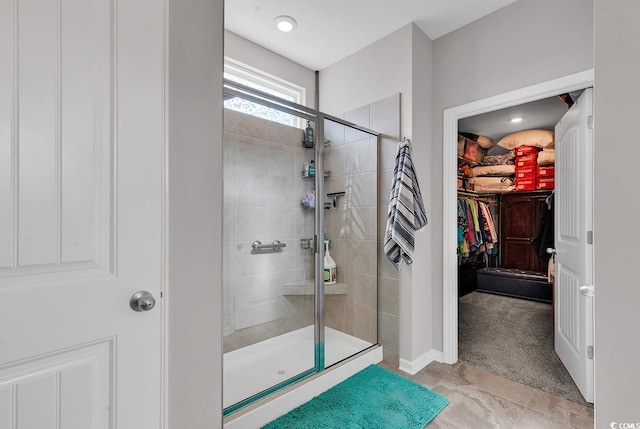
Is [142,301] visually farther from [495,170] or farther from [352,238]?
[495,170]

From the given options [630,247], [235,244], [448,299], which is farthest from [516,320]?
[630,247]

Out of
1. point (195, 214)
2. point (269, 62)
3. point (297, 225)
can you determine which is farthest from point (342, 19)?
point (195, 214)

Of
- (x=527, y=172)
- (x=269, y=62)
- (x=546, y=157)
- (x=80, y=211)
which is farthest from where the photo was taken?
(x=527, y=172)

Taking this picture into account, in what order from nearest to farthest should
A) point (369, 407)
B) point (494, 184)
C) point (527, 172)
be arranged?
point (369, 407)
point (527, 172)
point (494, 184)

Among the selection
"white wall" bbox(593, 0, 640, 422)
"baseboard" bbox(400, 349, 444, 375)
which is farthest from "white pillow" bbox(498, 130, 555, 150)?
"white wall" bbox(593, 0, 640, 422)

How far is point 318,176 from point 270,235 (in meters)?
0.56

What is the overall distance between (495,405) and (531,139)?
3.88m

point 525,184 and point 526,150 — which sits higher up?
point 526,150

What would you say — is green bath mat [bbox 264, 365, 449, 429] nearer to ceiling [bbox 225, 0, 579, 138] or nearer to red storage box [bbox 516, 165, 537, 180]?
ceiling [bbox 225, 0, 579, 138]

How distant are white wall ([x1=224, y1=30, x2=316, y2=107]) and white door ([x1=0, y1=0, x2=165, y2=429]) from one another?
1.75 m

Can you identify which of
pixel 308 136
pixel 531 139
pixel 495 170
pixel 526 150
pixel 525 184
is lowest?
pixel 525 184

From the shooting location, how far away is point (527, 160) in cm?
470

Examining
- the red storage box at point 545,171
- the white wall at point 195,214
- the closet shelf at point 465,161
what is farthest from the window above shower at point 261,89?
the red storage box at point 545,171

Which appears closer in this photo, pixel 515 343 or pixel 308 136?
pixel 308 136
